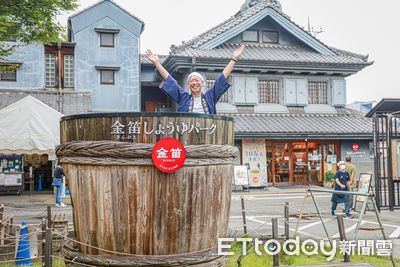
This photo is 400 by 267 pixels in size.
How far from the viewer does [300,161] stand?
2039 cm

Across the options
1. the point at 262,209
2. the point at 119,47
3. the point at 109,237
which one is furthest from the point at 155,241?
the point at 119,47

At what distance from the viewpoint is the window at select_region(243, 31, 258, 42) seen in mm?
21891

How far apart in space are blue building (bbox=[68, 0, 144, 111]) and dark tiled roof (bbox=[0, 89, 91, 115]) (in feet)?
3.01

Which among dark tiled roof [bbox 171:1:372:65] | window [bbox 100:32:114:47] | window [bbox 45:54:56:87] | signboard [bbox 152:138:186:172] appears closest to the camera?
signboard [bbox 152:138:186:172]

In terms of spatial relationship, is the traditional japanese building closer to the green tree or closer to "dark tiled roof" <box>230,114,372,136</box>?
"dark tiled roof" <box>230,114,372,136</box>

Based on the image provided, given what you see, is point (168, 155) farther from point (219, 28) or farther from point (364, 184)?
point (219, 28)

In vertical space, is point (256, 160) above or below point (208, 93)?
below

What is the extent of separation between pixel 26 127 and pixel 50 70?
481 inches

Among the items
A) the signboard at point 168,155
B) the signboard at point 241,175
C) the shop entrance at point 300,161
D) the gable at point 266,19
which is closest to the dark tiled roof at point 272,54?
the gable at point 266,19

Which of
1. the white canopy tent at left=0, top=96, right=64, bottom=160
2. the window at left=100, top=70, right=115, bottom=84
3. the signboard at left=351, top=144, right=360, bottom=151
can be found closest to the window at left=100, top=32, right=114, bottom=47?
the window at left=100, top=70, right=115, bottom=84

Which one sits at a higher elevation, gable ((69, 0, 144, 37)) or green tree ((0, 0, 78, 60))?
gable ((69, 0, 144, 37))

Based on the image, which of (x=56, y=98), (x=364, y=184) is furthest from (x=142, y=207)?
(x=56, y=98)

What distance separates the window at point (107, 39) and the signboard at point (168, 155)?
62.3 feet

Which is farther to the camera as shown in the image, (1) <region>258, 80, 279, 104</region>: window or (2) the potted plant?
(1) <region>258, 80, 279, 104</region>: window
